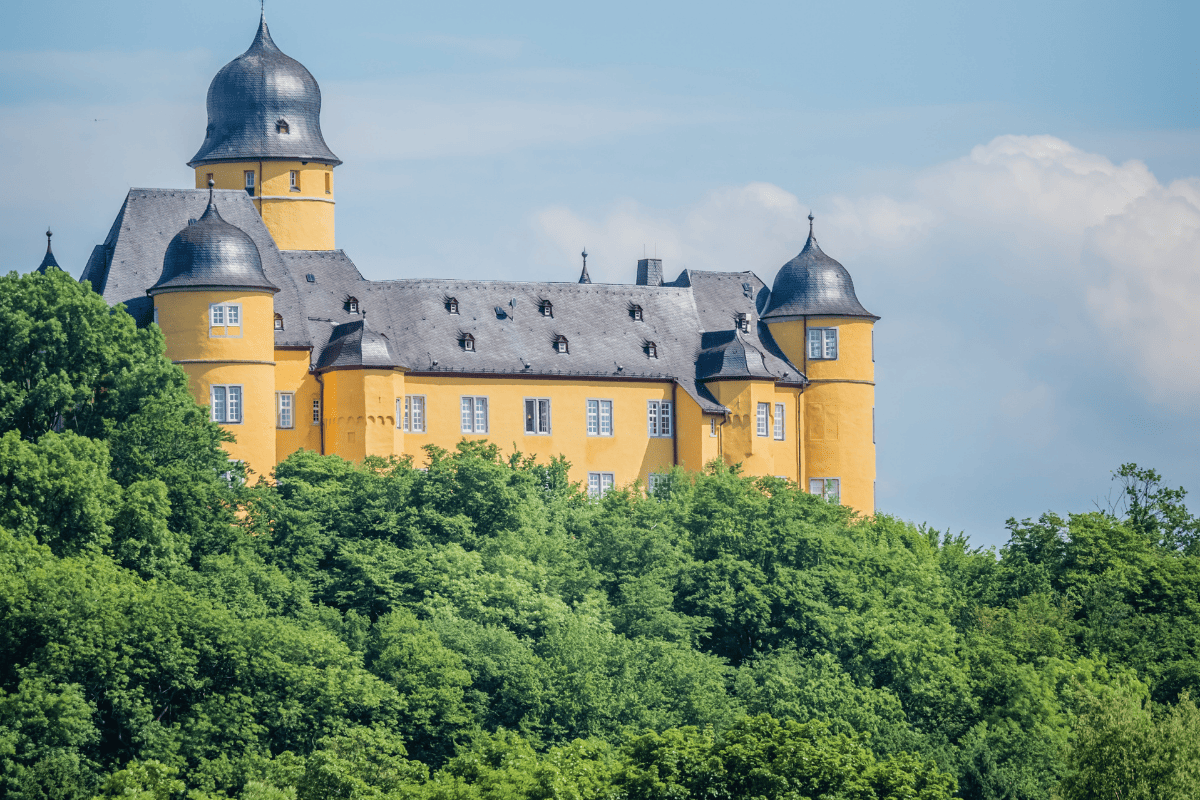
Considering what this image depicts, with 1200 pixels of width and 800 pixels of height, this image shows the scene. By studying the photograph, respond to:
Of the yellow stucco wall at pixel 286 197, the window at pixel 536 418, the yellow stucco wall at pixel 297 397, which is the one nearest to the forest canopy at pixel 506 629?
the window at pixel 536 418

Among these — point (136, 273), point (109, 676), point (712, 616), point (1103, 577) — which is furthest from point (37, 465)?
point (1103, 577)

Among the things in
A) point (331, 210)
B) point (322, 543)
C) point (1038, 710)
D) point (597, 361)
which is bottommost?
point (1038, 710)

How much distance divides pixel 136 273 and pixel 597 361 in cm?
1553

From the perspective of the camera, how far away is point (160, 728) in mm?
58062

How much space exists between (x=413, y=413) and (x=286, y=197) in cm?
1014

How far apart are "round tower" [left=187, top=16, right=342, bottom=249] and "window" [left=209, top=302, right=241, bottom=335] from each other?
10.9 metres

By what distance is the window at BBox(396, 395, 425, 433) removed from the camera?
78062 mm

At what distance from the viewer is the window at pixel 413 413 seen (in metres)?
78.1

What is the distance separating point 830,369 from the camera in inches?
3344

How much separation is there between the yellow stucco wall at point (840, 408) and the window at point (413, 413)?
13.6 m

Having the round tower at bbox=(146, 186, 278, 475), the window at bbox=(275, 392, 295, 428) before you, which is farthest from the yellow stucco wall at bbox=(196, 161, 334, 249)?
the round tower at bbox=(146, 186, 278, 475)

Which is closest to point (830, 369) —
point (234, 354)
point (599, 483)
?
point (599, 483)

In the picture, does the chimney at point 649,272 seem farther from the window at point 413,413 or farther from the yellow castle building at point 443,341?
the window at point 413,413

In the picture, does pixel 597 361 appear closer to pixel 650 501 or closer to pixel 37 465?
pixel 650 501
